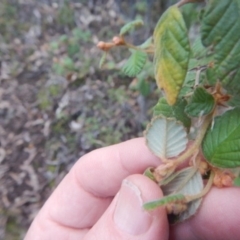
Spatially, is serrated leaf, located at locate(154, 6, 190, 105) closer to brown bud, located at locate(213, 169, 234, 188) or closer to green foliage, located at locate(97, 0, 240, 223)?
green foliage, located at locate(97, 0, 240, 223)

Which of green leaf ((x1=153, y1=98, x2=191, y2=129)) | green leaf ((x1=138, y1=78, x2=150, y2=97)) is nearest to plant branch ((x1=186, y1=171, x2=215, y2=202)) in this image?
green leaf ((x1=153, y1=98, x2=191, y2=129))

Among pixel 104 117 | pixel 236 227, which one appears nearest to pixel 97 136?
pixel 104 117

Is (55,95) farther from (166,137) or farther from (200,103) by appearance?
(200,103)

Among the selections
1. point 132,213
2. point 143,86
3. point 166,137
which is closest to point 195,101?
point 166,137

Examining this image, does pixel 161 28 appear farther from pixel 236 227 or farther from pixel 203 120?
pixel 236 227

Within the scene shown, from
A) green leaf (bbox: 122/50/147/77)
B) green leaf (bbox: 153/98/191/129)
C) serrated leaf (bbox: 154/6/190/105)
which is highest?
serrated leaf (bbox: 154/6/190/105)

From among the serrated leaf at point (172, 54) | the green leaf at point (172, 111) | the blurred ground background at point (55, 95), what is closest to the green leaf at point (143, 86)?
the blurred ground background at point (55, 95)
